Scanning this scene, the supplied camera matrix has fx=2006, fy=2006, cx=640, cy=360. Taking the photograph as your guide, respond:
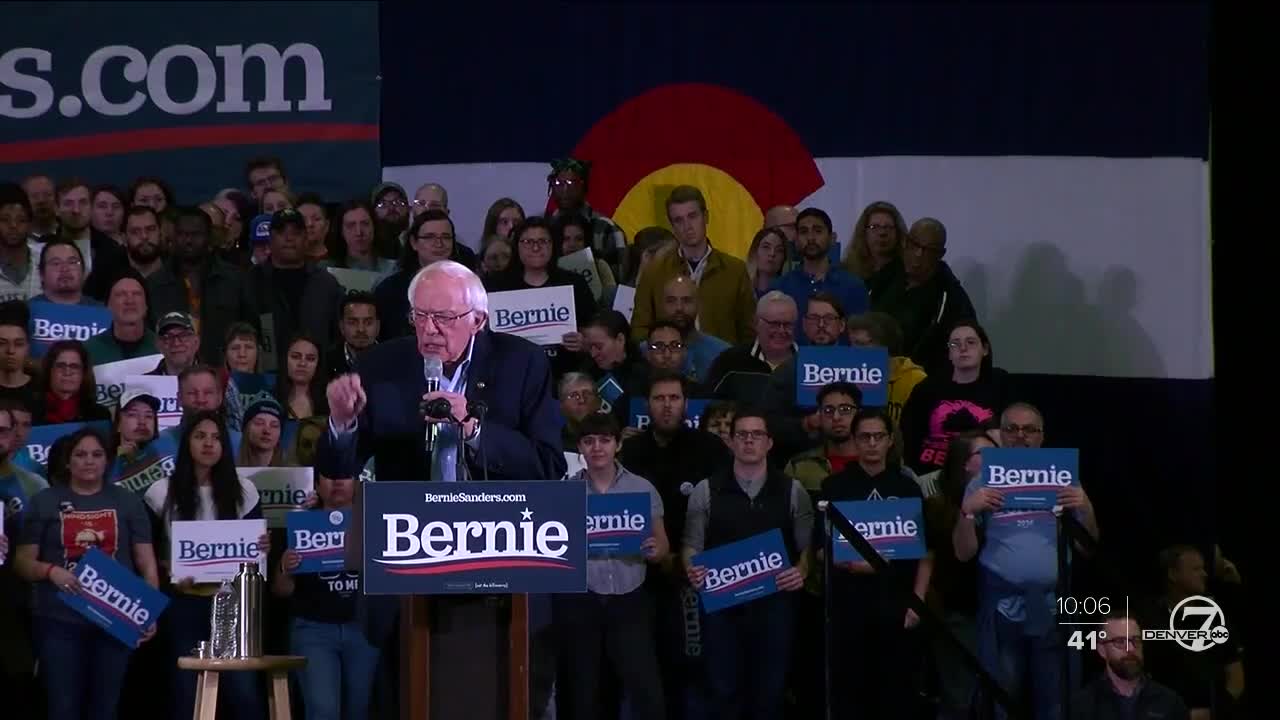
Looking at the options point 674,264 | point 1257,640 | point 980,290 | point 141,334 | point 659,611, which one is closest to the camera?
point 1257,640

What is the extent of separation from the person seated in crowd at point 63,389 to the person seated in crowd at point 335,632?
1.15m

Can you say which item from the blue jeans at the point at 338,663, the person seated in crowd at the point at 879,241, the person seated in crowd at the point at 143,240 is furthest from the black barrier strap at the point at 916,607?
the person seated in crowd at the point at 143,240

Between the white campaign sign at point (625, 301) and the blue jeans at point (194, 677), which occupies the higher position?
the white campaign sign at point (625, 301)

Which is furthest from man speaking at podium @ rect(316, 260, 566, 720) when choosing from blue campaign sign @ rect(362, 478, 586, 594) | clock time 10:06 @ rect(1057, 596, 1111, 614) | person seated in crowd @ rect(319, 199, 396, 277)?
person seated in crowd @ rect(319, 199, 396, 277)

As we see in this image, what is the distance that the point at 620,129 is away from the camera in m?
11.3

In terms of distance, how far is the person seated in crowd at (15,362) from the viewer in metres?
8.21

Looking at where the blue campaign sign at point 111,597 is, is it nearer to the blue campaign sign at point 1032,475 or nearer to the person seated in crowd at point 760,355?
the person seated in crowd at point 760,355

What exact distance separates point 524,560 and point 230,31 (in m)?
7.43

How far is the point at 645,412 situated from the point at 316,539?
154 cm

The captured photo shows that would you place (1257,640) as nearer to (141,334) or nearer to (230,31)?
(141,334)

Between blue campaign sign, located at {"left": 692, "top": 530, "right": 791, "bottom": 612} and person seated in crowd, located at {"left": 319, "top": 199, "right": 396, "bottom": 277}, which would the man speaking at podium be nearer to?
blue campaign sign, located at {"left": 692, "top": 530, "right": 791, "bottom": 612}

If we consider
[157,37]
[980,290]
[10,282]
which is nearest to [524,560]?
[10,282]

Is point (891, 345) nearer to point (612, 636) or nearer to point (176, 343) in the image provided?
point (612, 636)

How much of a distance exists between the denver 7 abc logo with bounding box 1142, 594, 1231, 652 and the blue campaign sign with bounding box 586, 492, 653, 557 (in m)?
1.96
